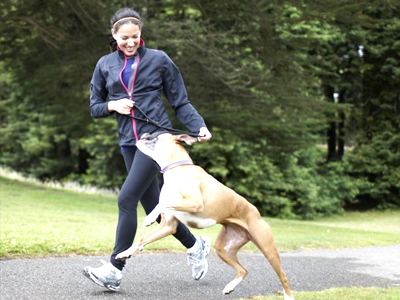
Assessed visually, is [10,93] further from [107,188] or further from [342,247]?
[342,247]

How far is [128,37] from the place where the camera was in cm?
457

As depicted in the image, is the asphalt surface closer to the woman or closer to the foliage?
the woman

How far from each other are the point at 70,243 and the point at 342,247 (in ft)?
16.5

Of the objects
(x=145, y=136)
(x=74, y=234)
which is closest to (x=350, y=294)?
(x=145, y=136)

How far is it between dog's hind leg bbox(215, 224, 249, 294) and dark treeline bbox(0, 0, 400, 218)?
29.0 feet

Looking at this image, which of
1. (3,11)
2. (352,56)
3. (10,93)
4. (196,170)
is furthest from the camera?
(10,93)

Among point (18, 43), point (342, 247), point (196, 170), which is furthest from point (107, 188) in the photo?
point (196, 170)

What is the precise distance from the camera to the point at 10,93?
1079 inches

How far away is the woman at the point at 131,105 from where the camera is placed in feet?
15.0

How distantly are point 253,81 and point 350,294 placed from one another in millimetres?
9972

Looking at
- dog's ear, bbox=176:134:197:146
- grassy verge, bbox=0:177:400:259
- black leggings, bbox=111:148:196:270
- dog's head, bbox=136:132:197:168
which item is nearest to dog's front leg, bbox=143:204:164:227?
dog's head, bbox=136:132:197:168

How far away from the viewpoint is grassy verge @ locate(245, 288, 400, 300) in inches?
186

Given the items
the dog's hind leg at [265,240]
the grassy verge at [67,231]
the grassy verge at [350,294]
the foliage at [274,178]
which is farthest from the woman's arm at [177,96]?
the foliage at [274,178]

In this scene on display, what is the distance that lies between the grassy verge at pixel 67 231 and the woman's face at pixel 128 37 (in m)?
2.99
